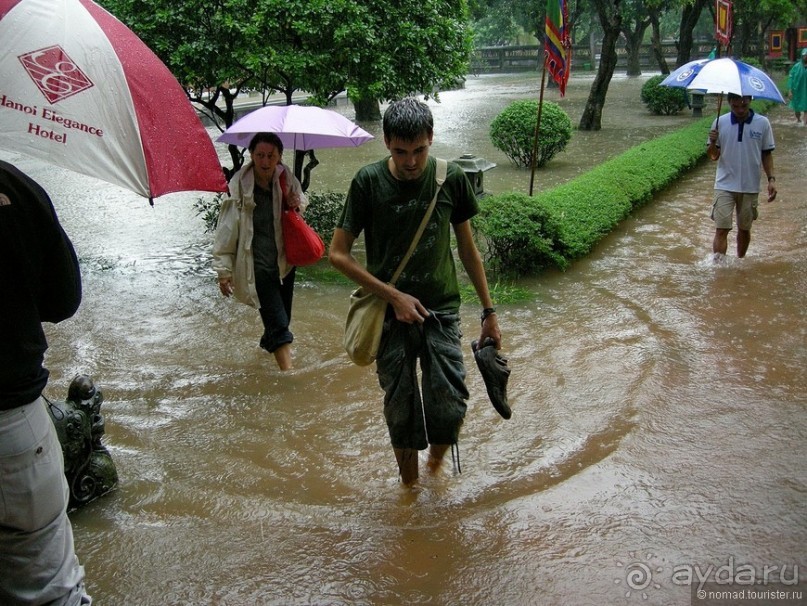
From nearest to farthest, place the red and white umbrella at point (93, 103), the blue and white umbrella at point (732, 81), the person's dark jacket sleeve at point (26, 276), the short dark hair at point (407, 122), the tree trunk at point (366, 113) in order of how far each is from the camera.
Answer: the person's dark jacket sleeve at point (26, 276) → the red and white umbrella at point (93, 103) → the short dark hair at point (407, 122) → the blue and white umbrella at point (732, 81) → the tree trunk at point (366, 113)

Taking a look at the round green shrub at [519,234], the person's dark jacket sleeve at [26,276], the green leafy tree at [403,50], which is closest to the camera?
the person's dark jacket sleeve at [26,276]

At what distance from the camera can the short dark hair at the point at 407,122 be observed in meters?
3.23

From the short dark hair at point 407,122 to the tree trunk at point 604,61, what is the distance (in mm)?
15045

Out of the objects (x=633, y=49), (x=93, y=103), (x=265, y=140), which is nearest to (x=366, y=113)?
(x=265, y=140)

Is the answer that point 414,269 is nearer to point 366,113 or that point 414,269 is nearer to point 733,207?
point 733,207

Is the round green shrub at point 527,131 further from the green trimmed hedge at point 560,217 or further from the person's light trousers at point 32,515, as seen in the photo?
the person's light trousers at point 32,515

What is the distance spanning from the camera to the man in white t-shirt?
7387 millimetres

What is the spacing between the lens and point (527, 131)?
13.7 m

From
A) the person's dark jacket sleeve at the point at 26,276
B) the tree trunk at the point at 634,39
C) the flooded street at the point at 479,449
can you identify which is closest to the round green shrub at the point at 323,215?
the flooded street at the point at 479,449

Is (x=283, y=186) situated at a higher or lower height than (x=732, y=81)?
lower

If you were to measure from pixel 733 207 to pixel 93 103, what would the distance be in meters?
6.22

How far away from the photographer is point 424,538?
369cm

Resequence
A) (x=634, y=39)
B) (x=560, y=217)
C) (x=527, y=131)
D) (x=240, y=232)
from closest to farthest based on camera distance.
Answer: (x=240, y=232) < (x=560, y=217) < (x=527, y=131) < (x=634, y=39)

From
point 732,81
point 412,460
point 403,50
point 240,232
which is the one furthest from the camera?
point 403,50
